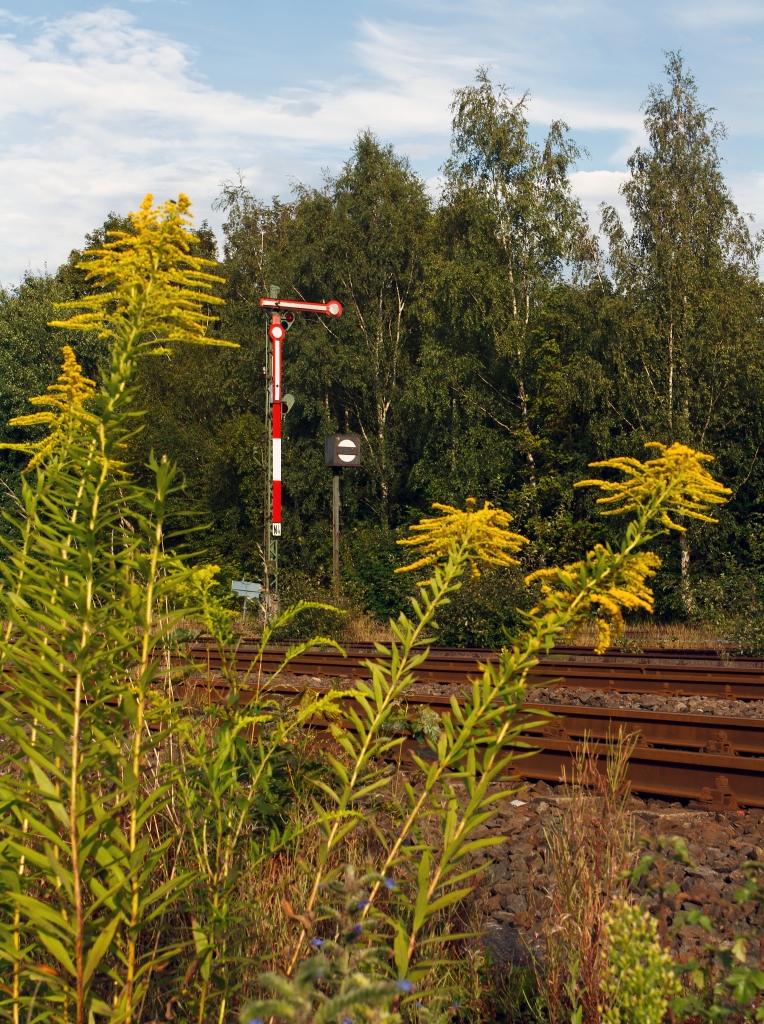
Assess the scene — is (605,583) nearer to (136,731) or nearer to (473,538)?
(473,538)

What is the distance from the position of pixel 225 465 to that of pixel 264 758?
30.1 metres

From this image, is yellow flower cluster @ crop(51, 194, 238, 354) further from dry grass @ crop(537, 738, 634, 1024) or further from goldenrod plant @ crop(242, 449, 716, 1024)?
dry grass @ crop(537, 738, 634, 1024)

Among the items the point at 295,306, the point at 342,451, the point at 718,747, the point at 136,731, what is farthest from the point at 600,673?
the point at 295,306

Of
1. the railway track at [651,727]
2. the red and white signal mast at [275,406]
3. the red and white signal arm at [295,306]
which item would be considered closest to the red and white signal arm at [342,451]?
the red and white signal mast at [275,406]

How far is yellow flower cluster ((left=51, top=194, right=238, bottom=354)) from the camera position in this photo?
2.00 meters

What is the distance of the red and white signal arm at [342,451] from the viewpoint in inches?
748

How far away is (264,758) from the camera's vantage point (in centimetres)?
259

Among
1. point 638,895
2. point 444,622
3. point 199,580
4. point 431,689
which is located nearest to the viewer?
point 199,580

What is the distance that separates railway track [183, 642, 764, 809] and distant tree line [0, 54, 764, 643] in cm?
396

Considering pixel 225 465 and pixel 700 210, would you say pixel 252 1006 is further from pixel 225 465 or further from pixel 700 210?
pixel 225 465

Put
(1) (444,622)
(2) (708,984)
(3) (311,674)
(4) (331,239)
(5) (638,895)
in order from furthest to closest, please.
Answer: (4) (331,239) → (1) (444,622) → (3) (311,674) → (5) (638,895) → (2) (708,984)

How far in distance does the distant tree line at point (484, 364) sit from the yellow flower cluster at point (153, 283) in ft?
40.4

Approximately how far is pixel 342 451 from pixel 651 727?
13077 millimetres

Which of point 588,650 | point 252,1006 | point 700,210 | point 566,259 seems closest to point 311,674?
point 588,650
